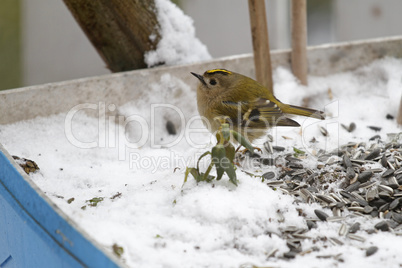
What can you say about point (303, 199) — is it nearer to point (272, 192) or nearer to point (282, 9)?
point (272, 192)

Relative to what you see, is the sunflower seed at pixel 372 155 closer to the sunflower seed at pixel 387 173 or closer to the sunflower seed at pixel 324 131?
the sunflower seed at pixel 387 173

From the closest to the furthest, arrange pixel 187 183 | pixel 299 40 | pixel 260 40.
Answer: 1. pixel 187 183
2. pixel 260 40
3. pixel 299 40

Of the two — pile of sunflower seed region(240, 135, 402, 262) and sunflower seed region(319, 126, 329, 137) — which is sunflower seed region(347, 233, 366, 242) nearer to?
pile of sunflower seed region(240, 135, 402, 262)

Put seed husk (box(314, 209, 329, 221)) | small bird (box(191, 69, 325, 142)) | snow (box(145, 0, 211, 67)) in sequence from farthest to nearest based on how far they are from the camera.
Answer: snow (box(145, 0, 211, 67)) → small bird (box(191, 69, 325, 142)) → seed husk (box(314, 209, 329, 221))

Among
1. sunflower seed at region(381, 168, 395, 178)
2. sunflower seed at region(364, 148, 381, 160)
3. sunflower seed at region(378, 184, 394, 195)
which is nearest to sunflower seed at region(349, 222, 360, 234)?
sunflower seed at region(378, 184, 394, 195)

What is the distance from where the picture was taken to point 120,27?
9.77ft

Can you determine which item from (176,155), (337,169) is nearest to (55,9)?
(176,155)

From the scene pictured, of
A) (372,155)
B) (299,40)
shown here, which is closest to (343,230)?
(372,155)

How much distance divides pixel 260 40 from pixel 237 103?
40 centimetres

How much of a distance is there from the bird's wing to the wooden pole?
0.53 m

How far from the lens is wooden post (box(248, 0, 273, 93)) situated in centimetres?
288

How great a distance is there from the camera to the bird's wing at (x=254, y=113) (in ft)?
8.91

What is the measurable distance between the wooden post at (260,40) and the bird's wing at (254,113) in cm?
24

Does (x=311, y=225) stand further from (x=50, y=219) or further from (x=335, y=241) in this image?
(x=50, y=219)
